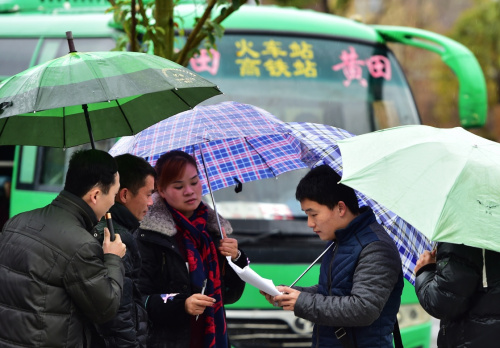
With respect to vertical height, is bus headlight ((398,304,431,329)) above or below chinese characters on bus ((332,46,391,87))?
Answer: below

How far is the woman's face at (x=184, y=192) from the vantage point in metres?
3.93

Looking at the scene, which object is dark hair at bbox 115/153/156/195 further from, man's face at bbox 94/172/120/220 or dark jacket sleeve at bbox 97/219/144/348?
man's face at bbox 94/172/120/220

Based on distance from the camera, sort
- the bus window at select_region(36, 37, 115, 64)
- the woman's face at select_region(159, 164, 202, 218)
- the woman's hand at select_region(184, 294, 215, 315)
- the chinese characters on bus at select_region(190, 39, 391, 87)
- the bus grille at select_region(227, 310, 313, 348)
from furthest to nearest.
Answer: the bus window at select_region(36, 37, 115, 64) → the chinese characters on bus at select_region(190, 39, 391, 87) → the bus grille at select_region(227, 310, 313, 348) → the woman's face at select_region(159, 164, 202, 218) → the woman's hand at select_region(184, 294, 215, 315)

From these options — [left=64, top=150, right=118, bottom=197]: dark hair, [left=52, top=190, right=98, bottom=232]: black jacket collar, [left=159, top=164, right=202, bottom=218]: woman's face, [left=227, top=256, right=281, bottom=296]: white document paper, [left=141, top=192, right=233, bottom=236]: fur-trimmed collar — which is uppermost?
[left=64, top=150, right=118, bottom=197]: dark hair

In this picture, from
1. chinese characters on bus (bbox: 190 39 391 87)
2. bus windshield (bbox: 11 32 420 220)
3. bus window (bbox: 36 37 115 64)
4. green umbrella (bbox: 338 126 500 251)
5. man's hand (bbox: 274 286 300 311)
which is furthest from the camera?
bus window (bbox: 36 37 115 64)

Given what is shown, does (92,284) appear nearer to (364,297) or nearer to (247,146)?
(364,297)

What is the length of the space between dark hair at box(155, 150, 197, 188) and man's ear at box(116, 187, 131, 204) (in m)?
0.46

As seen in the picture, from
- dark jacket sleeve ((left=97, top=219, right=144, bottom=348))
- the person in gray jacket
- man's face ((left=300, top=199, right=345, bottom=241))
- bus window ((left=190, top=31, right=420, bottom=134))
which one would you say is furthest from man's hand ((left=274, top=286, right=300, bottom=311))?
bus window ((left=190, top=31, right=420, bottom=134))

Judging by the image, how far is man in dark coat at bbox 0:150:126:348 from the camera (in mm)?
2922

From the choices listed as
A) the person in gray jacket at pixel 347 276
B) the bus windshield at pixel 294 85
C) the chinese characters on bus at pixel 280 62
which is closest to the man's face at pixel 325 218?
the person in gray jacket at pixel 347 276

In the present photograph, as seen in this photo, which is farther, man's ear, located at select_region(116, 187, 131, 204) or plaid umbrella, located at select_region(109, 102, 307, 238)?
plaid umbrella, located at select_region(109, 102, 307, 238)

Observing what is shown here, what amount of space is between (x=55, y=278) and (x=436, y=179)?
4.56ft

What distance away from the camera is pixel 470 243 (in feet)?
9.13

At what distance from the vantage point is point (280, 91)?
19.8ft
